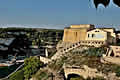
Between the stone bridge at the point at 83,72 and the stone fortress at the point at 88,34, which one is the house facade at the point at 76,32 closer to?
the stone fortress at the point at 88,34

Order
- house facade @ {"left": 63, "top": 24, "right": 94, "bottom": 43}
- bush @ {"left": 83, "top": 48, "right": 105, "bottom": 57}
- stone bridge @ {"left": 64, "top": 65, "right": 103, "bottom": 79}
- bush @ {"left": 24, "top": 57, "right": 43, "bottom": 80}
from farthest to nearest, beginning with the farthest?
house facade @ {"left": 63, "top": 24, "right": 94, "bottom": 43}, bush @ {"left": 24, "top": 57, "right": 43, "bottom": 80}, bush @ {"left": 83, "top": 48, "right": 105, "bottom": 57}, stone bridge @ {"left": 64, "top": 65, "right": 103, "bottom": 79}

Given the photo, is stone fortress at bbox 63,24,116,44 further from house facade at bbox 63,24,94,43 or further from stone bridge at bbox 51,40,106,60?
stone bridge at bbox 51,40,106,60

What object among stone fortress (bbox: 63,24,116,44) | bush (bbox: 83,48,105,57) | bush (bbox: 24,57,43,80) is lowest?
bush (bbox: 24,57,43,80)

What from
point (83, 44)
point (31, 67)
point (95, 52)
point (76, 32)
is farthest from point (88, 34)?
point (31, 67)

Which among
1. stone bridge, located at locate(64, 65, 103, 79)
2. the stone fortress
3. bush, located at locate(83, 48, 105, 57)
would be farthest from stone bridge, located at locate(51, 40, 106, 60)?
stone bridge, located at locate(64, 65, 103, 79)

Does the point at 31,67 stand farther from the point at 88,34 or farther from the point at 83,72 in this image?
the point at 88,34

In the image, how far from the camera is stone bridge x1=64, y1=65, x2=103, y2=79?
82.7ft

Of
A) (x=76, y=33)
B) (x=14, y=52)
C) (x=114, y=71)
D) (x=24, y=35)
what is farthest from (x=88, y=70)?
(x=24, y=35)

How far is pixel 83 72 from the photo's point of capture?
86.3 feet

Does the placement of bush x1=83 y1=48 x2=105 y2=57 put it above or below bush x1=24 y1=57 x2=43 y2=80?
above

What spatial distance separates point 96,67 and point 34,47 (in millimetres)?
48689

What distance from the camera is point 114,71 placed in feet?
75.7

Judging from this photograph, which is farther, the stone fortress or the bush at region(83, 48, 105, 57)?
the stone fortress

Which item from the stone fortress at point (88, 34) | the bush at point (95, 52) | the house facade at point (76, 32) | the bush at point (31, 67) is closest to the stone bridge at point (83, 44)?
the stone fortress at point (88, 34)
